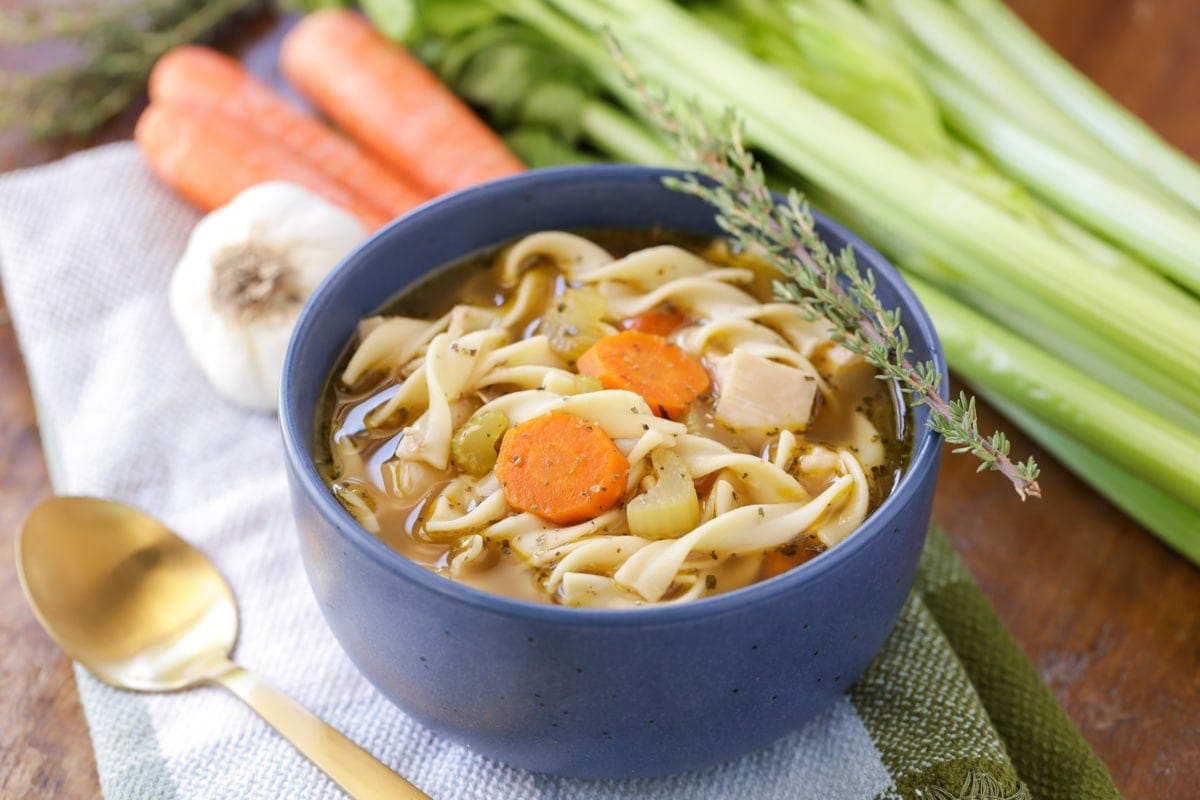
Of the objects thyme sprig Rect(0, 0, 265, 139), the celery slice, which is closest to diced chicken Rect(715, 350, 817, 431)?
the celery slice

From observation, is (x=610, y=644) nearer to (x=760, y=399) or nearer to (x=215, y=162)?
(x=760, y=399)

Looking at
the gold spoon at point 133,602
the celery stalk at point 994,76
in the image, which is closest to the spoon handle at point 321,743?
the gold spoon at point 133,602

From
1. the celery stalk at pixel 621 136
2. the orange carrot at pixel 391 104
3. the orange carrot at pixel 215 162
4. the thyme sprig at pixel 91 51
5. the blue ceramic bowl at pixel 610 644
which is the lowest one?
the thyme sprig at pixel 91 51

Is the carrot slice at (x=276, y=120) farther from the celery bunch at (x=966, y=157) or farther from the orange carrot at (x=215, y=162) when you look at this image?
the celery bunch at (x=966, y=157)

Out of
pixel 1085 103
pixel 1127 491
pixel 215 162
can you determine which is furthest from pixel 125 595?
pixel 1085 103

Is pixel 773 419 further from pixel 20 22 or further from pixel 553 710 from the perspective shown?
pixel 20 22

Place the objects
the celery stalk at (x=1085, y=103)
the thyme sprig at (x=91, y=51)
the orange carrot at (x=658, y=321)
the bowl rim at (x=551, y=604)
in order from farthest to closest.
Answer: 1. the thyme sprig at (x=91, y=51)
2. the celery stalk at (x=1085, y=103)
3. the orange carrot at (x=658, y=321)
4. the bowl rim at (x=551, y=604)

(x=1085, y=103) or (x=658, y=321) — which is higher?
(x=1085, y=103)

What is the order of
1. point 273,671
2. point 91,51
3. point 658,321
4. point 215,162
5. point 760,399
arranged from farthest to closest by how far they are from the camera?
point 91,51 → point 215,162 → point 658,321 → point 273,671 → point 760,399
